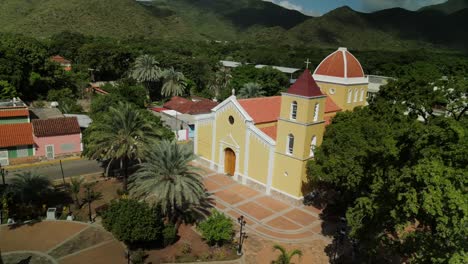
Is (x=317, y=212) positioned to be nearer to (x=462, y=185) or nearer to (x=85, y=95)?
(x=462, y=185)

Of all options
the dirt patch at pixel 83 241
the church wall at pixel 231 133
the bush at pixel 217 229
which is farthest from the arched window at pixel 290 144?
the dirt patch at pixel 83 241

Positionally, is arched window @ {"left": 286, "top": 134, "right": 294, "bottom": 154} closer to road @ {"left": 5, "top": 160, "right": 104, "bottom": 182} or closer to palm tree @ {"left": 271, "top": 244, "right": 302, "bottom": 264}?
palm tree @ {"left": 271, "top": 244, "right": 302, "bottom": 264}

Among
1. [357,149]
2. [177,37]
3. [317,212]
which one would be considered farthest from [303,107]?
[177,37]

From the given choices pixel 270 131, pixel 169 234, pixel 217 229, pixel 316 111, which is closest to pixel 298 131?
pixel 316 111

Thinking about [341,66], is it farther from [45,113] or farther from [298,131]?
[45,113]

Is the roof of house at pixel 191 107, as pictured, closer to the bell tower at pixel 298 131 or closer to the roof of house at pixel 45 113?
the roof of house at pixel 45 113

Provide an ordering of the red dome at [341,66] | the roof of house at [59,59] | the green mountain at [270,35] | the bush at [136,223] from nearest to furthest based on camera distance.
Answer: the bush at [136,223] → the red dome at [341,66] → the roof of house at [59,59] → the green mountain at [270,35]
